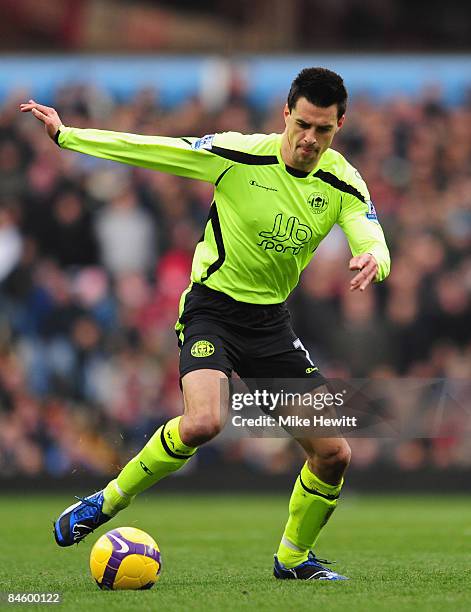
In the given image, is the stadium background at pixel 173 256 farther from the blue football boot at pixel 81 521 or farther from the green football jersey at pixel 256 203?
the green football jersey at pixel 256 203

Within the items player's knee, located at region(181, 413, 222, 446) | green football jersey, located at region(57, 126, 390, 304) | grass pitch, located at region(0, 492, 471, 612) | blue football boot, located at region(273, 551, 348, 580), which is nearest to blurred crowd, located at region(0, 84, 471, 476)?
grass pitch, located at region(0, 492, 471, 612)

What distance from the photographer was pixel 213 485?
13758 mm

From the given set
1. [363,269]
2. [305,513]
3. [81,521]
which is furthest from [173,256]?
[363,269]

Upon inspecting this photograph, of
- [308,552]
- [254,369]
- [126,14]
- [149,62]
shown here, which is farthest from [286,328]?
[126,14]

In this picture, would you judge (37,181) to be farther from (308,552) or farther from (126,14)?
(308,552)

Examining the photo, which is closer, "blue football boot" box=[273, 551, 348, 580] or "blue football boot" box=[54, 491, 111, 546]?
"blue football boot" box=[54, 491, 111, 546]

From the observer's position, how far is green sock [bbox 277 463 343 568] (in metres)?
6.83

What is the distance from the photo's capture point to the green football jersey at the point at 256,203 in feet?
22.0

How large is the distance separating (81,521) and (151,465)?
50cm

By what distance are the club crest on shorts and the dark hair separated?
4.24ft

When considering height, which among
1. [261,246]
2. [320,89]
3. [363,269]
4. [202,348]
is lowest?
[202,348]

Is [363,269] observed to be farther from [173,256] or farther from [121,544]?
[173,256]

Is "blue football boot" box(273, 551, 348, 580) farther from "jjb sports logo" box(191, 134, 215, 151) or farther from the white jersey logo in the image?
"jjb sports logo" box(191, 134, 215, 151)

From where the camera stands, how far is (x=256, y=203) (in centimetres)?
673
